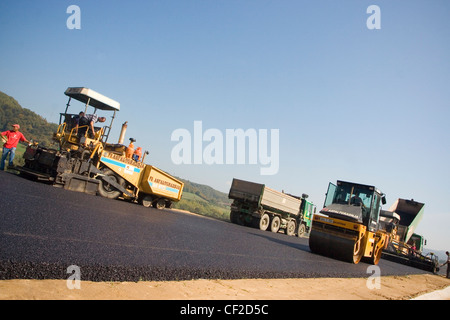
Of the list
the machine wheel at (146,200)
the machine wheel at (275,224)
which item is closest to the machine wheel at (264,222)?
the machine wheel at (275,224)

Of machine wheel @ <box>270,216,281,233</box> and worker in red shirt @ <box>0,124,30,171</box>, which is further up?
worker in red shirt @ <box>0,124,30,171</box>

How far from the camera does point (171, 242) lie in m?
5.37

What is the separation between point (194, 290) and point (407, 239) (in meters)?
17.9

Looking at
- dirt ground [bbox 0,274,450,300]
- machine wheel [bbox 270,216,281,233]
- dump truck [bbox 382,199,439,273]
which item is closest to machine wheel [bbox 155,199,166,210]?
machine wheel [bbox 270,216,281,233]

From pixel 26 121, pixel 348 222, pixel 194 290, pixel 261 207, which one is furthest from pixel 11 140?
pixel 26 121

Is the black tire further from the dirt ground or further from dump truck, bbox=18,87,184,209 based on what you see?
the dirt ground

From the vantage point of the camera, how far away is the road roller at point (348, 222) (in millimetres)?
8625

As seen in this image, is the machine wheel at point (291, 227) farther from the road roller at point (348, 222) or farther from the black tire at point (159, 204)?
the black tire at point (159, 204)

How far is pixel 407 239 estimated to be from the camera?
17.3m

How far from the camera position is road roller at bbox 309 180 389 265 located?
8625 millimetres

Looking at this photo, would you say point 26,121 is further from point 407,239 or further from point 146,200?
point 407,239

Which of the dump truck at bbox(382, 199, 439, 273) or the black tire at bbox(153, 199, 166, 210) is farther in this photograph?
the dump truck at bbox(382, 199, 439, 273)
